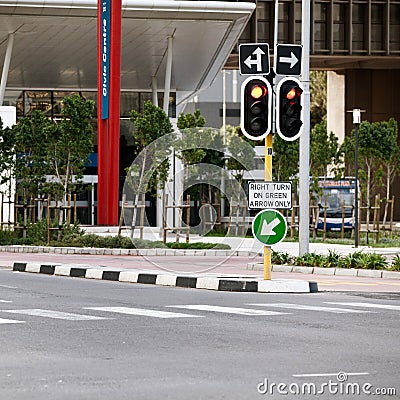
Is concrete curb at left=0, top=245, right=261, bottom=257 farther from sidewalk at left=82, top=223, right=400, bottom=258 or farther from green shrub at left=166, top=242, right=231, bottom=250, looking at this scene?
sidewalk at left=82, top=223, right=400, bottom=258

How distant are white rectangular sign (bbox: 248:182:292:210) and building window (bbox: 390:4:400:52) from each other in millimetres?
47012

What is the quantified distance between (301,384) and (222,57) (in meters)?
45.3

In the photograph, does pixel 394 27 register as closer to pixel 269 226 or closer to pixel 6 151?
pixel 6 151

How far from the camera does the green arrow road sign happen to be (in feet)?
60.4

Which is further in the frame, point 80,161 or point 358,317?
point 80,161

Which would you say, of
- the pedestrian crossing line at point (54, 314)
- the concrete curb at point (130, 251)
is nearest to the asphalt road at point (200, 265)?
the concrete curb at point (130, 251)

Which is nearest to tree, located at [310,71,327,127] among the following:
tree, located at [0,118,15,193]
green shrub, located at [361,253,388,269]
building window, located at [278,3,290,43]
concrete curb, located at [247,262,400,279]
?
building window, located at [278,3,290,43]

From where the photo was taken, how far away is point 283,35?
63.2m

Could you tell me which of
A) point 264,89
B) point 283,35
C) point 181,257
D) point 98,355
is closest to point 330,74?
point 283,35

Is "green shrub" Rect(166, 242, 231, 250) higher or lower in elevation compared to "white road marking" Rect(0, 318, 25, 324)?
higher

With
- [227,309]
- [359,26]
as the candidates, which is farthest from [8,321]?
[359,26]

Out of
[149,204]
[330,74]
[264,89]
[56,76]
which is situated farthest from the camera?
[330,74]

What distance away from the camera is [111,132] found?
41500 mm

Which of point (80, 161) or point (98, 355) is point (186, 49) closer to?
point (80, 161)
